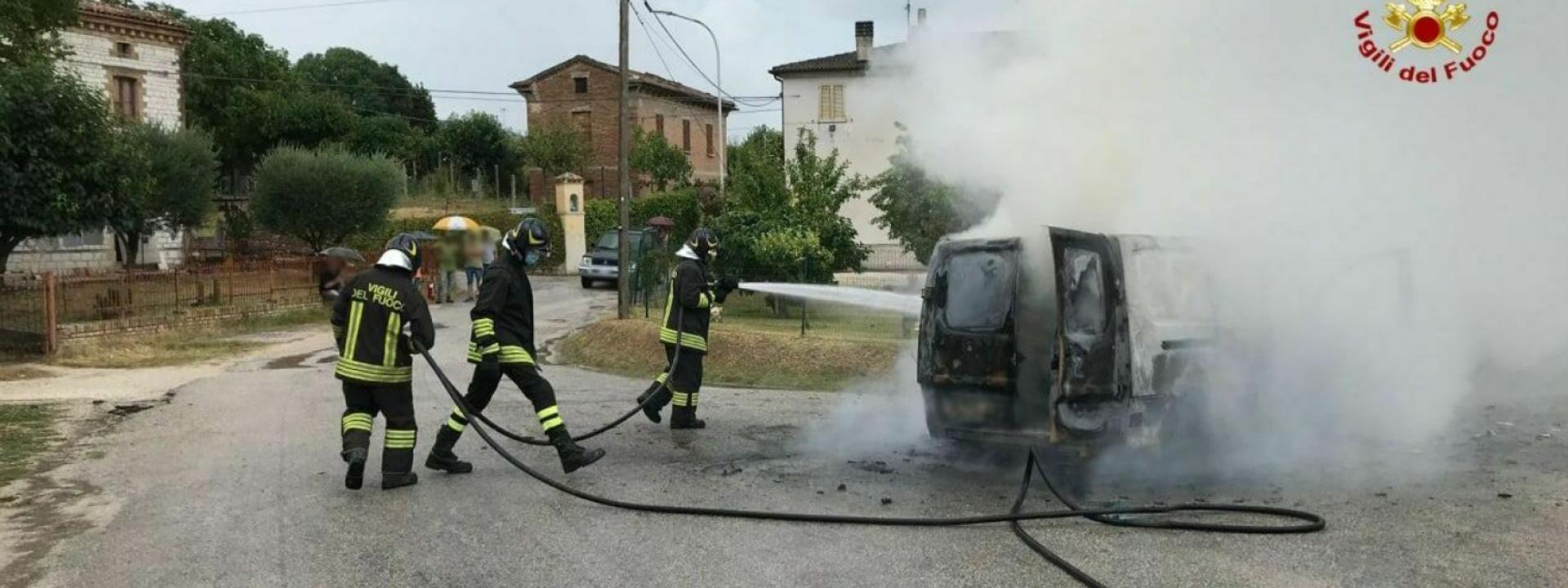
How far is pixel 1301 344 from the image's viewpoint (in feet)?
26.6

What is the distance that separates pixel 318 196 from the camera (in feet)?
97.1

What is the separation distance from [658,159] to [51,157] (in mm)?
27609

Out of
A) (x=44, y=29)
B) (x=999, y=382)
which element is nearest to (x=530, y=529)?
(x=999, y=382)

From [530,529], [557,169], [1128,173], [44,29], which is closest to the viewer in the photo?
[530,529]

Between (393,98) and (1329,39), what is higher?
(393,98)

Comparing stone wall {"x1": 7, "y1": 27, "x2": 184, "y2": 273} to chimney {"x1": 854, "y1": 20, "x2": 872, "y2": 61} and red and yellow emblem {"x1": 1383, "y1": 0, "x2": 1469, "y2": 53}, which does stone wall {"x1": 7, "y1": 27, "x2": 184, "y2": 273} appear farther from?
red and yellow emblem {"x1": 1383, "y1": 0, "x2": 1469, "y2": 53}

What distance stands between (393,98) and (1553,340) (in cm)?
6595

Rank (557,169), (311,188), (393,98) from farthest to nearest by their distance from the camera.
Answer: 1. (393,98)
2. (557,169)
3. (311,188)

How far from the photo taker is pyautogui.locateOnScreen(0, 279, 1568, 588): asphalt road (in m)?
4.89

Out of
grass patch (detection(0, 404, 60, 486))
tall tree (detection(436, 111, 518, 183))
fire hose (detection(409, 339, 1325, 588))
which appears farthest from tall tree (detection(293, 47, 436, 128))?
fire hose (detection(409, 339, 1325, 588))

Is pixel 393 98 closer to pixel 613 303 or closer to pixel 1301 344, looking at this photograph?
pixel 613 303

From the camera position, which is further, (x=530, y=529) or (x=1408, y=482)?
(x=1408, y=482)

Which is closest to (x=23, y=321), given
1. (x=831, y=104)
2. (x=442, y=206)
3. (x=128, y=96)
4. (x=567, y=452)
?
(x=567, y=452)

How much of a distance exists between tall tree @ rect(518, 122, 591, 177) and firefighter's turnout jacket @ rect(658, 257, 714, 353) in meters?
35.2
